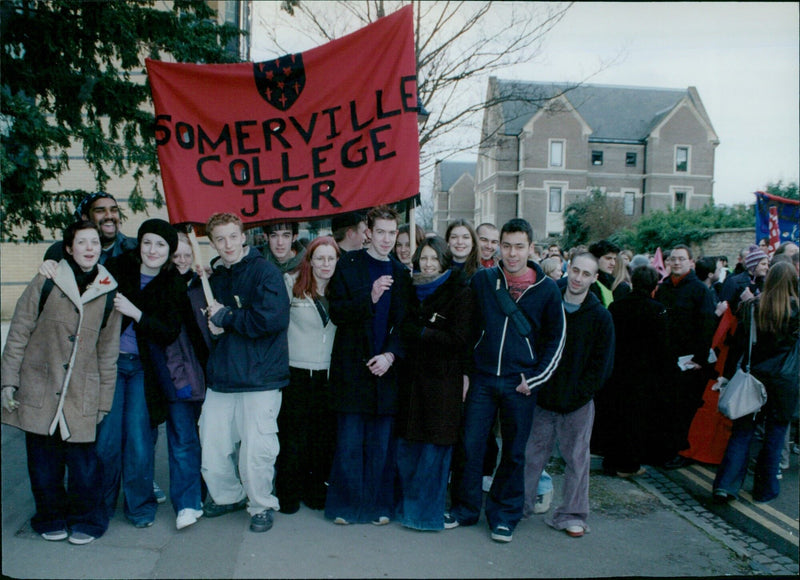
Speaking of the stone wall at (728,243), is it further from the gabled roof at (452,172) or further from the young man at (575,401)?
the gabled roof at (452,172)

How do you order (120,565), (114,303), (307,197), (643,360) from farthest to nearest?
(643,360)
(307,197)
(114,303)
(120,565)

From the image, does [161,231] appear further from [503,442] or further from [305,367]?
[503,442]

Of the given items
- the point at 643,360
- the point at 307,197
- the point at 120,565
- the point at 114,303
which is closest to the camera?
the point at 120,565

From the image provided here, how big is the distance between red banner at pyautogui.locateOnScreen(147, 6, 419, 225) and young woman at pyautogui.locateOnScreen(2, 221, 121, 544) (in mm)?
1002

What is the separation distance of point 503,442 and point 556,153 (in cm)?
4495

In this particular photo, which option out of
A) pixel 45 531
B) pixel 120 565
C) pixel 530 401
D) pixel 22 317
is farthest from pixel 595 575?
pixel 22 317

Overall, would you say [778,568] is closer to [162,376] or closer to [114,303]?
[162,376]

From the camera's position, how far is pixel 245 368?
4137 mm

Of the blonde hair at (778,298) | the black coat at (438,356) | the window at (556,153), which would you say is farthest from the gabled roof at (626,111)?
the black coat at (438,356)

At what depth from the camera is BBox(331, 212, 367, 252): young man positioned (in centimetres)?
466

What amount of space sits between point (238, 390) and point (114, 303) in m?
0.98

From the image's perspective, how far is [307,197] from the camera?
475 cm

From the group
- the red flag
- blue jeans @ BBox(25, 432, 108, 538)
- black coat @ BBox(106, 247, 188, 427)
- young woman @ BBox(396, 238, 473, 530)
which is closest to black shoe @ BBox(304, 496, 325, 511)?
young woman @ BBox(396, 238, 473, 530)

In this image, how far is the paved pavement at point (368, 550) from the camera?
375 centimetres
